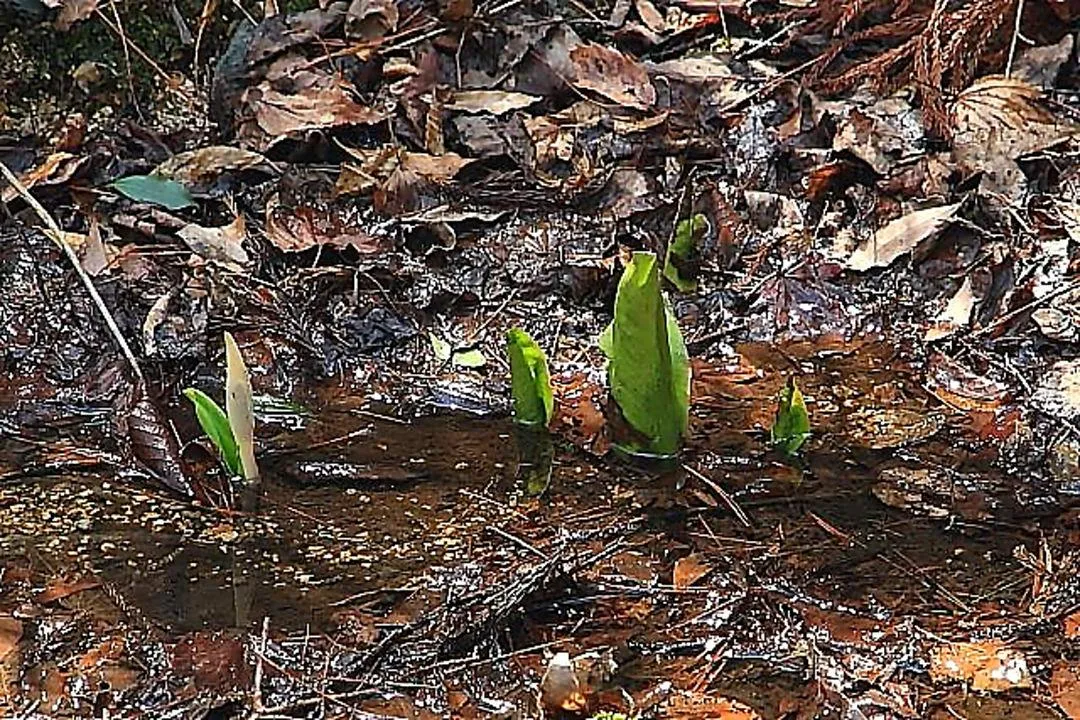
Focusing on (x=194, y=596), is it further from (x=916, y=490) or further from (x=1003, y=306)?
(x=1003, y=306)

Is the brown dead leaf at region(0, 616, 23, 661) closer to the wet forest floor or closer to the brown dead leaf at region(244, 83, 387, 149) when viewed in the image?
the wet forest floor

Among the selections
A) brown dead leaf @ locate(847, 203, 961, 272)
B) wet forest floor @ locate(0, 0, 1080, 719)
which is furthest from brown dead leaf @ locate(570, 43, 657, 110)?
brown dead leaf @ locate(847, 203, 961, 272)

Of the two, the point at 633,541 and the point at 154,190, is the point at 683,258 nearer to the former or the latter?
the point at 633,541

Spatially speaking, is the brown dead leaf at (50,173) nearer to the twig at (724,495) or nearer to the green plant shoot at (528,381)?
the green plant shoot at (528,381)

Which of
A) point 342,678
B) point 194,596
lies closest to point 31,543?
point 194,596

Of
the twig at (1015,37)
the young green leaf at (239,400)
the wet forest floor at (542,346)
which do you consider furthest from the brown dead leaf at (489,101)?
the young green leaf at (239,400)
